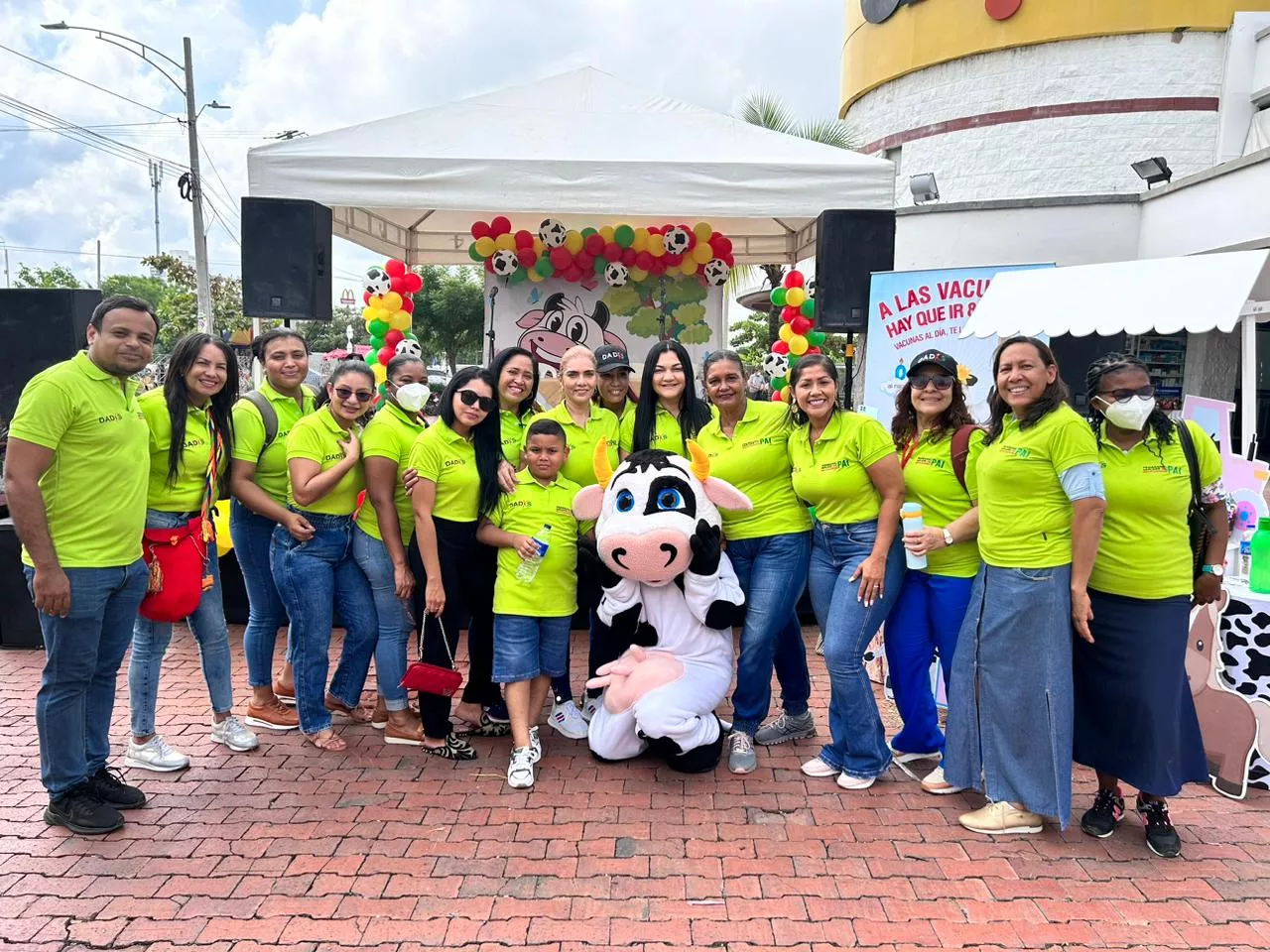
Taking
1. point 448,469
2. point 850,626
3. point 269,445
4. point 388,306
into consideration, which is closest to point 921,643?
point 850,626

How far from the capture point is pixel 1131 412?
2807 millimetres

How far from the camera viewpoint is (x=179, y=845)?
3.02 metres

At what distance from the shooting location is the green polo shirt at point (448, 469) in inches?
140

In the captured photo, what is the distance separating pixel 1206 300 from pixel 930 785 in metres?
2.51

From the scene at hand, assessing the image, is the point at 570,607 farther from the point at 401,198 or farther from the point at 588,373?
the point at 401,198

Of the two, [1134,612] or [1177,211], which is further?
[1177,211]

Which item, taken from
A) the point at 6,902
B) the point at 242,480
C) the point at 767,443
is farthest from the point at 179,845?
the point at 767,443

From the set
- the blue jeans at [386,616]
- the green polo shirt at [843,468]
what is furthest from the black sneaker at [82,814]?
the green polo shirt at [843,468]

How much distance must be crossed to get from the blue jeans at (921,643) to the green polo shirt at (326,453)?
2.40 meters

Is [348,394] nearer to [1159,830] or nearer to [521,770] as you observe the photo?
[521,770]

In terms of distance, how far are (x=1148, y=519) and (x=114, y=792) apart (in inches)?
156

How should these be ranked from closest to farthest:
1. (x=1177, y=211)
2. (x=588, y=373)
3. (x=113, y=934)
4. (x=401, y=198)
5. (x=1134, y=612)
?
1. (x=113, y=934)
2. (x=1134, y=612)
3. (x=588, y=373)
4. (x=401, y=198)
5. (x=1177, y=211)

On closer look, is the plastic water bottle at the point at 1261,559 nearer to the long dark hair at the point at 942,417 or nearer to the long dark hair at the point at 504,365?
the long dark hair at the point at 942,417

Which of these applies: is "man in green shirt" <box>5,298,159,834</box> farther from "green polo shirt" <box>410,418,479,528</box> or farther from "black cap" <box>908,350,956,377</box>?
"black cap" <box>908,350,956,377</box>
